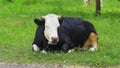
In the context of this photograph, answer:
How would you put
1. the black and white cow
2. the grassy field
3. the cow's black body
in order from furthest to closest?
1. the cow's black body
2. the black and white cow
3. the grassy field

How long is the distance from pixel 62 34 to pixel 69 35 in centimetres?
44

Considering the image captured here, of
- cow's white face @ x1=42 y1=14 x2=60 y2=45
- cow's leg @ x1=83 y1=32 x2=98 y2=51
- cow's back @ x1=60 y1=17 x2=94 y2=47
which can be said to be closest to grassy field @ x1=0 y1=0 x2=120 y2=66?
cow's leg @ x1=83 y1=32 x2=98 y2=51

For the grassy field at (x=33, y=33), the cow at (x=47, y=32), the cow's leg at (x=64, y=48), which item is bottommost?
the grassy field at (x=33, y=33)

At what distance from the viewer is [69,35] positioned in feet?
40.9

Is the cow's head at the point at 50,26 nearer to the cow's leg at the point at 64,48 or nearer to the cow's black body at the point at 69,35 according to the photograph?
the cow's black body at the point at 69,35

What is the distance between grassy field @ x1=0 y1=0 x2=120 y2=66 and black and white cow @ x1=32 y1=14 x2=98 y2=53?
275mm

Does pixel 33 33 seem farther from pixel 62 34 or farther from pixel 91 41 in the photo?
pixel 62 34

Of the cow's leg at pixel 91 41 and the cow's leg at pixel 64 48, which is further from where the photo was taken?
the cow's leg at pixel 91 41

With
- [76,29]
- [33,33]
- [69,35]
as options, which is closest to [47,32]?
[69,35]

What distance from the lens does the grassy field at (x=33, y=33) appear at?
433 inches

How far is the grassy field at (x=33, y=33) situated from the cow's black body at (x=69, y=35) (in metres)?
0.31

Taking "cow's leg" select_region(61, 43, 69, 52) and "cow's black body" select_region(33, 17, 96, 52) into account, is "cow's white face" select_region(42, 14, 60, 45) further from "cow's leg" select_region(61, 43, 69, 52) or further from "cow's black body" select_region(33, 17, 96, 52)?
"cow's leg" select_region(61, 43, 69, 52)

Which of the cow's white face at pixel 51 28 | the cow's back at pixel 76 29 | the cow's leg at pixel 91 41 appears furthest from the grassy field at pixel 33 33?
the cow's back at pixel 76 29

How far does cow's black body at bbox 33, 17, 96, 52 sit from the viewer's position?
1184cm
